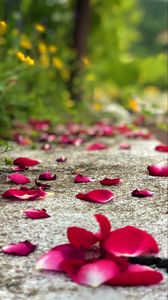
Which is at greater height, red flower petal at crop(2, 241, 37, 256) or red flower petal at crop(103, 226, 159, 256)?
red flower petal at crop(103, 226, 159, 256)

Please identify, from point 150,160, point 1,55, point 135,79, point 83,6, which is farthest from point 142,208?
point 135,79

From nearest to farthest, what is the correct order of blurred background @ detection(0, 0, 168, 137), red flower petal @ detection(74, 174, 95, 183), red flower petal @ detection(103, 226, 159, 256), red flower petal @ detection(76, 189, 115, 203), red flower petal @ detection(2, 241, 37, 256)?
red flower petal @ detection(103, 226, 159, 256), red flower petal @ detection(2, 241, 37, 256), red flower petal @ detection(76, 189, 115, 203), red flower petal @ detection(74, 174, 95, 183), blurred background @ detection(0, 0, 168, 137)

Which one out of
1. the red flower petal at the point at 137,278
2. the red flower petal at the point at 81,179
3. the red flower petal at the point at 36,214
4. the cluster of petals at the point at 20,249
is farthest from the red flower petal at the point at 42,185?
the red flower petal at the point at 137,278

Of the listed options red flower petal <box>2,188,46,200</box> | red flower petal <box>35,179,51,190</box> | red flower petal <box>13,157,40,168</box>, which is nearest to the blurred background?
red flower petal <box>13,157,40,168</box>

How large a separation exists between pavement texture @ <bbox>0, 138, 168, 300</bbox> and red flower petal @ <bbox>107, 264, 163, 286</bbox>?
0.05 feet

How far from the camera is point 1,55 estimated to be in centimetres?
457

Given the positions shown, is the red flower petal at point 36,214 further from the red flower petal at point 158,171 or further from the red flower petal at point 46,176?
the red flower petal at point 158,171

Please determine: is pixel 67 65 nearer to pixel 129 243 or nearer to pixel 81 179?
pixel 81 179

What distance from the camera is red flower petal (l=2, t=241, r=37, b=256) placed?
1.47 m

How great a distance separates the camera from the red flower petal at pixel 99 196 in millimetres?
1879

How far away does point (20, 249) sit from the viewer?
1.47m

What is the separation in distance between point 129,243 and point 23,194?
0.64 m

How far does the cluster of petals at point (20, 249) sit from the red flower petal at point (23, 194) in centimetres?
44

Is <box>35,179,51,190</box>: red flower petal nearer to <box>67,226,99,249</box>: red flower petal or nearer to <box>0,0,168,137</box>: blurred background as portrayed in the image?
<box>67,226,99,249</box>: red flower petal
